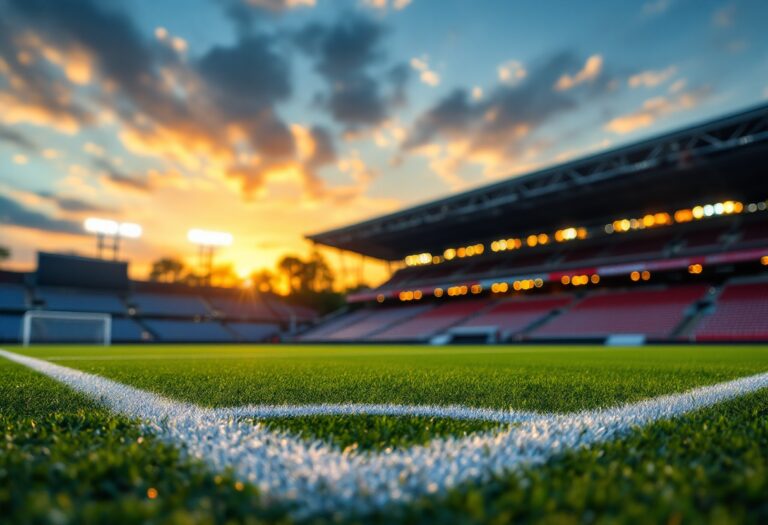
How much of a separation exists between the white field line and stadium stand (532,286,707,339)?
65.7ft

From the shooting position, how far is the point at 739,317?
Result: 18594 millimetres

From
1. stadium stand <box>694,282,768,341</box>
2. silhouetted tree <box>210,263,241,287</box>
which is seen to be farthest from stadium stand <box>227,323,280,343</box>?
stadium stand <box>694,282,768,341</box>

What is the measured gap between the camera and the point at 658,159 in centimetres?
1873

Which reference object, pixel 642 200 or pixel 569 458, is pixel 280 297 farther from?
pixel 569 458

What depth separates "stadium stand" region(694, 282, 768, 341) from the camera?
17484 mm

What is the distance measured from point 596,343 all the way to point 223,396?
2023 cm

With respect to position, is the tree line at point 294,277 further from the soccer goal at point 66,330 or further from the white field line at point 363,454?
the white field line at point 363,454

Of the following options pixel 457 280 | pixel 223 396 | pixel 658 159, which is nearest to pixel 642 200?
pixel 658 159

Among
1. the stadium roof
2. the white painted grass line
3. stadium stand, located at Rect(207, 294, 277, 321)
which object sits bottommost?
the white painted grass line

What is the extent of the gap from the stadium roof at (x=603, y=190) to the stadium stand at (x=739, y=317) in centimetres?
508

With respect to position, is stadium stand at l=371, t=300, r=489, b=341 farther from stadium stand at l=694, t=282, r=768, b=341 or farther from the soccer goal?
the soccer goal

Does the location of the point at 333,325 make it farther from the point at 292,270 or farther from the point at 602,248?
the point at 292,270

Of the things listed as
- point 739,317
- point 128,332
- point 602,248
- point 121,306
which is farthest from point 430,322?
point 121,306

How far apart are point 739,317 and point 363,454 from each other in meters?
22.0
